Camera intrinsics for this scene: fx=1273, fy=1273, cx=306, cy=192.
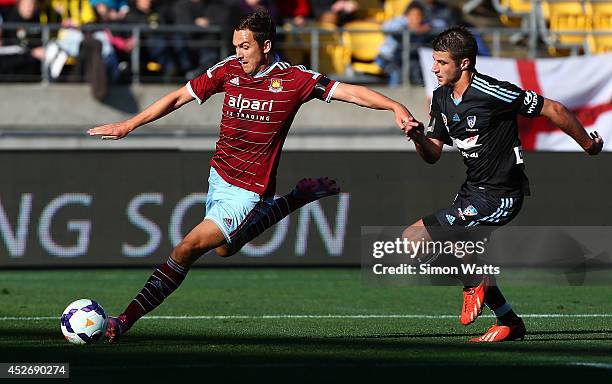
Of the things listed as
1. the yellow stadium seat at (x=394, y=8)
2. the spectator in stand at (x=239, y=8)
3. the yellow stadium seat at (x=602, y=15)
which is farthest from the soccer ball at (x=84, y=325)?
the yellow stadium seat at (x=602, y=15)

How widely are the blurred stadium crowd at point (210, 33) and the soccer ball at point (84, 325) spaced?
1041 cm

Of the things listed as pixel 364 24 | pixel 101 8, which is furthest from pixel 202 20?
pixel 364 24

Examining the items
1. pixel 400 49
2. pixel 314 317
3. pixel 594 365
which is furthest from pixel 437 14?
pixel 594 365

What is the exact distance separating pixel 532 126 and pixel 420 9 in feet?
9.41

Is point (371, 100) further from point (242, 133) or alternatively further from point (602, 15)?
point (602, 15)

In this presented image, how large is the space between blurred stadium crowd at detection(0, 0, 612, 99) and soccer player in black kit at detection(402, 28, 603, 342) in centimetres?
991

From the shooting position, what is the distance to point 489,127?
838cm

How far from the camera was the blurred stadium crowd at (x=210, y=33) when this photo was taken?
1875 centimetres

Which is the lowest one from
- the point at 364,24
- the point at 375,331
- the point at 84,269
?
the point at 84,269

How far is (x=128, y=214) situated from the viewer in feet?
49.5

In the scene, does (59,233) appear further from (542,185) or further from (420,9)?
(420,9)

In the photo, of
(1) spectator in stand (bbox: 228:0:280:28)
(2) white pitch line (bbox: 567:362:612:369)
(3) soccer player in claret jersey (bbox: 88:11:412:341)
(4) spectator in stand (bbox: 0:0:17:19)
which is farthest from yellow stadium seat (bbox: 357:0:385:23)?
(2) white pitch line (bbox: 567:362:612:369)

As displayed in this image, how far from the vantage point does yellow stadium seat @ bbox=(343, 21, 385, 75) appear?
2053cm

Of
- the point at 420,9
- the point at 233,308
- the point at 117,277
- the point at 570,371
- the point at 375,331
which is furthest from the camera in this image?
the point at 420,9
